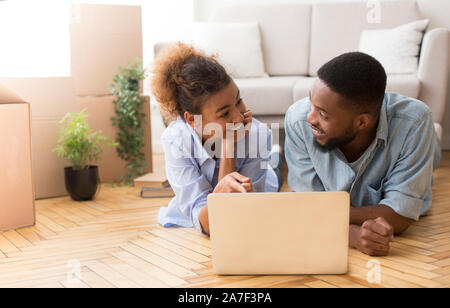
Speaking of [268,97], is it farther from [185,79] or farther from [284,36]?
[185,79]

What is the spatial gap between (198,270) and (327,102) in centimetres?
54

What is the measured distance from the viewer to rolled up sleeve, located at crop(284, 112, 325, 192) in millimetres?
1685

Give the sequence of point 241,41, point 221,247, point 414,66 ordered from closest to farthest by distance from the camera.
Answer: point 221,247 < point 414,66 < point 241,41

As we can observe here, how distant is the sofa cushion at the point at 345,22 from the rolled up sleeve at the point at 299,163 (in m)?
1.75

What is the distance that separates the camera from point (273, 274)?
51.7 inches

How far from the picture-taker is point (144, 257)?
152 cm

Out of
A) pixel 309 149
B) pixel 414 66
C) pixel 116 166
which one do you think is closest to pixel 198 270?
pixel 309 149

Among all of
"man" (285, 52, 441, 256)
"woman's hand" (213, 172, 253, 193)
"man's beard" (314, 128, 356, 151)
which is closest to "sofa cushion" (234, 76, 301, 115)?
"man" (285, 52, 441, 256)

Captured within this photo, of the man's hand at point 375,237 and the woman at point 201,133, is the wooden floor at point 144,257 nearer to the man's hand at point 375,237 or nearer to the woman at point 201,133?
the man's hand at point 375,237

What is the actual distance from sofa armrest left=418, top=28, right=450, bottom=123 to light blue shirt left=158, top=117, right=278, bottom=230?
1240 mm

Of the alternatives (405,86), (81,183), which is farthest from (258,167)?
(405,86)

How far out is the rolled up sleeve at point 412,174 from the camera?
60.7 inches

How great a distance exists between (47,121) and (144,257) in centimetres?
117
